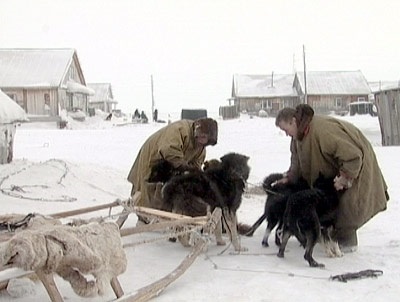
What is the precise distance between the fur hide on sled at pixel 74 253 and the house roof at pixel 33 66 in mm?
35703

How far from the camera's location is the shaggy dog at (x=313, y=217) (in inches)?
197

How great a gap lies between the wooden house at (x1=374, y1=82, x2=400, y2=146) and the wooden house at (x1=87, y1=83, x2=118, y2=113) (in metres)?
44.4

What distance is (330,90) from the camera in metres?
51.5

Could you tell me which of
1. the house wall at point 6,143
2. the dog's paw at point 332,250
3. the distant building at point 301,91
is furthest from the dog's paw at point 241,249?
the distant building at point 301,91

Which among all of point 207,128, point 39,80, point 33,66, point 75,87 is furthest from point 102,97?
point 207,128

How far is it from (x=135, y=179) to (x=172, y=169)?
102 cm

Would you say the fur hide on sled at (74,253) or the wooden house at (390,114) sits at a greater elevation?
the wooden house at (390,114)

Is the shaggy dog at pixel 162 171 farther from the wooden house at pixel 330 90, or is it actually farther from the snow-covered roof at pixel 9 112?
the wooden house at pixel 330 90

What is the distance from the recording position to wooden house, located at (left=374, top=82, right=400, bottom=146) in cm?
1669

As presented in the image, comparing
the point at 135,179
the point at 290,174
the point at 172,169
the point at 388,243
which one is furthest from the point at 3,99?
the point at 388,243

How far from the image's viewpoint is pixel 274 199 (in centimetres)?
551

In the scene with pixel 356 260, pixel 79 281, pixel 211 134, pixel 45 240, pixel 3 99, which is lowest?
pixel 356 260

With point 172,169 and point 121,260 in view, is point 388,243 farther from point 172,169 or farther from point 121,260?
point 121,260

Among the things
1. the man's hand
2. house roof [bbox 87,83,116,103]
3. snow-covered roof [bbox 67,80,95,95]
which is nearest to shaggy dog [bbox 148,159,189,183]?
the man's hand
